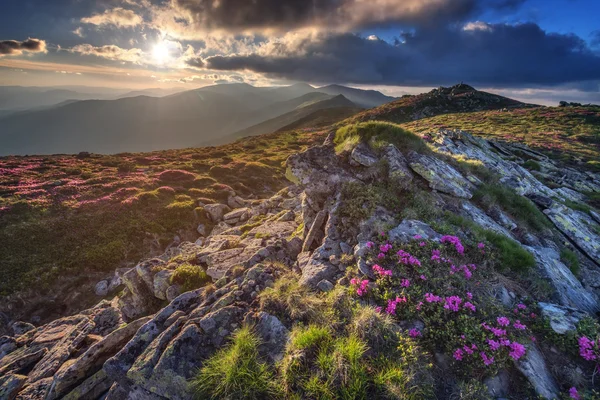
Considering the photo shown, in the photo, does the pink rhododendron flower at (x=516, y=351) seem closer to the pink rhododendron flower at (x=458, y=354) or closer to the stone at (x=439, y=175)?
the pink rhododendron flower at (x=458, y=354)

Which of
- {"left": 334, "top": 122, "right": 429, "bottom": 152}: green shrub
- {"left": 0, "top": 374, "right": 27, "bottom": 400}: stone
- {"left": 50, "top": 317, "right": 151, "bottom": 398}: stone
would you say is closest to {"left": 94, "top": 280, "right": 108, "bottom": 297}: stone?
{"left": 0, "top": 374, "right": 27, "bottom": 400}: stone

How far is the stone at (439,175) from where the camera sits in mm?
11893

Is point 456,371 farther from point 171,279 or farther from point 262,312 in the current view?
point 171,279

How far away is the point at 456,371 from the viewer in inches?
225

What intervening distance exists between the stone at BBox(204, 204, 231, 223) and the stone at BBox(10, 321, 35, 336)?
48.7 feet

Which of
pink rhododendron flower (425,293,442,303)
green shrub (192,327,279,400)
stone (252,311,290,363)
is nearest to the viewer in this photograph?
green shrub (192,327,279,400)

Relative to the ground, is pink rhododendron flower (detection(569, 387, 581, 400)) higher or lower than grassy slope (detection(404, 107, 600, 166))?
lower

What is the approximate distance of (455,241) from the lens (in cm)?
858

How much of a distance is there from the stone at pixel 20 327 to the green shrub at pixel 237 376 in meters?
Result: 15.0

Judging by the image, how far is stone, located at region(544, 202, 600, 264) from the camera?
13122mm

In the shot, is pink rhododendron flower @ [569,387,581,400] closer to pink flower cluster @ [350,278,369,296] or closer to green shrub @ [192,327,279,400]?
pink flower cluster @ [350,278,369,296]

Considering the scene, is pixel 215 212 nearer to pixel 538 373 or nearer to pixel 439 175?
pixel 439 175

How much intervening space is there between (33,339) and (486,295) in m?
19.2

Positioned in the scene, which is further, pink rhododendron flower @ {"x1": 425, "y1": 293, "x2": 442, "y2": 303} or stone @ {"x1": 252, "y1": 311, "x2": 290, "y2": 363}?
pink rhododendron flower @ {"x1": 425, "y1": 293, "x2": 442, "y2": 303}
